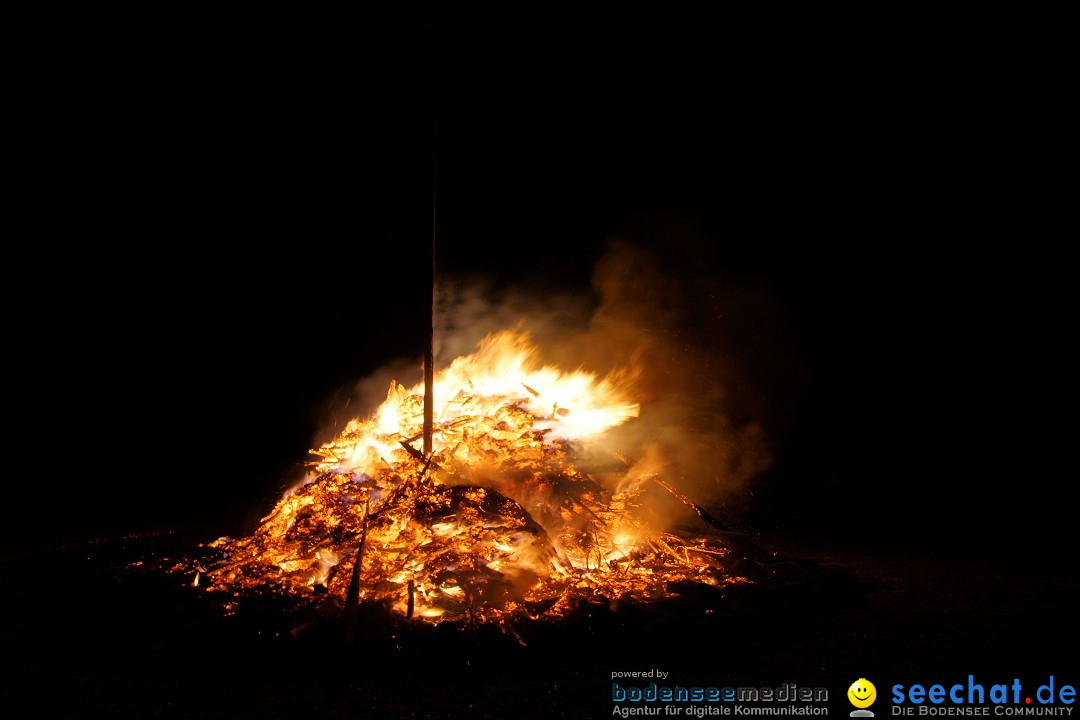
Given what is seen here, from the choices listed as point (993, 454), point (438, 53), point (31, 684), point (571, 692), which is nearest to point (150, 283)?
point (438, 53)

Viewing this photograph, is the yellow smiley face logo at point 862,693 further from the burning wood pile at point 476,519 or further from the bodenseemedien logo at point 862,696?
the burning wood pile at point 476,519

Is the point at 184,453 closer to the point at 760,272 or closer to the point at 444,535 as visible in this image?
the point at 444,535

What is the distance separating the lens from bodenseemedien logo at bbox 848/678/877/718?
3.95 m

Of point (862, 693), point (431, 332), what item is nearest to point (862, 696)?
point (862, 693)

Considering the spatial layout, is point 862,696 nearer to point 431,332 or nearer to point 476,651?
point 476,651

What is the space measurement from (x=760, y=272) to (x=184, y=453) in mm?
17074

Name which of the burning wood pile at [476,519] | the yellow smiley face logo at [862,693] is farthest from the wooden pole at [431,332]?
the yellow smiley face logo at [862,693]

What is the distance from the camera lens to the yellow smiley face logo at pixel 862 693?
13.3 ft

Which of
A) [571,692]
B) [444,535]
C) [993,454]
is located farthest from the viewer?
[993,454]

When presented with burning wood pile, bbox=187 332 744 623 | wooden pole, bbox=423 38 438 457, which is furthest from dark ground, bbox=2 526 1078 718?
wooden pole, bbox=423 38 438 457

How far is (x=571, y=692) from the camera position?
4.18 metres

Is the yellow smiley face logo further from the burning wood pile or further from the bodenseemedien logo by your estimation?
the burning wood pile

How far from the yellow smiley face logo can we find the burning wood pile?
6.20 ft

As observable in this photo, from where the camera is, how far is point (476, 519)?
6.28m
